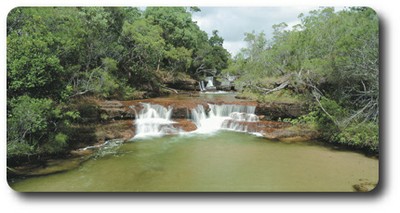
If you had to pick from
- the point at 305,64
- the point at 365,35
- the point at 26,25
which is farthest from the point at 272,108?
the point at 26,25

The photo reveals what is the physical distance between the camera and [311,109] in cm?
799

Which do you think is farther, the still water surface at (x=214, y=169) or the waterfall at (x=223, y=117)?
the waterfall at (x=223, y=117)

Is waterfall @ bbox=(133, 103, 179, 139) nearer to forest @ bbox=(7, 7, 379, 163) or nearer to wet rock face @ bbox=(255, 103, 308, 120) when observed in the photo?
forest @ bbox=(7, 7, 379, 163)

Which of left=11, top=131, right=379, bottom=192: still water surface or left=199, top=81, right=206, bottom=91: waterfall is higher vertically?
left=199, top=81, right=206, bottom=91: waterfall

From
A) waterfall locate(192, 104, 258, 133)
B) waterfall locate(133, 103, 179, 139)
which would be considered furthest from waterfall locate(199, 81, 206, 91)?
waterfall locate(133, 103, 179, 139)

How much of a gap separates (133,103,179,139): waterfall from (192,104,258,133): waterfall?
2.58ft

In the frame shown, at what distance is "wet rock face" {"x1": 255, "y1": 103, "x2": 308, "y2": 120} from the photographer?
27.9ft

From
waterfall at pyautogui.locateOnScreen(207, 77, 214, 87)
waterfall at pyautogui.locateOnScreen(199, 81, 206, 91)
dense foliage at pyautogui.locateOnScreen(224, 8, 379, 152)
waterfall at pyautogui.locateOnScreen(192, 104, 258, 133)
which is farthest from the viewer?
waterfall at pyautogui.locateOnScreen(207, 77, 214, 87)

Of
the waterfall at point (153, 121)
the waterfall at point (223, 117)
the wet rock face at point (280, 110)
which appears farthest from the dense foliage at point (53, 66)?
the wet rock face at point (280, 110)

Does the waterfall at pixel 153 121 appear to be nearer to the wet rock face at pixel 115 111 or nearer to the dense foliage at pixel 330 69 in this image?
the wet rock face at pixel 115 111

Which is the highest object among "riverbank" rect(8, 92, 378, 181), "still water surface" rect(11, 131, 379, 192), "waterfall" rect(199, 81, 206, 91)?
"waterfall" rect(199, 81, 206, 91)

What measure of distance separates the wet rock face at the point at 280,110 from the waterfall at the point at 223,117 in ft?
0.97

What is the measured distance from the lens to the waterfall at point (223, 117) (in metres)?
8.91

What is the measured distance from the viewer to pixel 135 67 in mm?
11406
